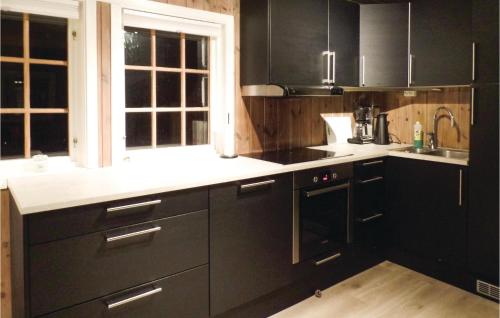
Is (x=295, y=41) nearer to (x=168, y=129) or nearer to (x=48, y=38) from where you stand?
(x=168, y=129)

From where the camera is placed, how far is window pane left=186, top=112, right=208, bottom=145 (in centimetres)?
284

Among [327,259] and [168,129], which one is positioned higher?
[168,129]

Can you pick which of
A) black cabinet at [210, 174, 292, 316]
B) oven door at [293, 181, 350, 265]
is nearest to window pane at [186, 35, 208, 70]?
black cabinet at [210, 174, 292, 316]

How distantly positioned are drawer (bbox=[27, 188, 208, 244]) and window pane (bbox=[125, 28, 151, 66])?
1.03 meters

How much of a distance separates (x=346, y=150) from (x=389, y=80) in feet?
2.20

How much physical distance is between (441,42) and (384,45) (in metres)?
0.42

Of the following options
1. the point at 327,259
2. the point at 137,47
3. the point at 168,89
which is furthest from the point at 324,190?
the point at 137,47

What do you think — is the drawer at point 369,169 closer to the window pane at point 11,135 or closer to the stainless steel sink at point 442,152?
the stainless steel sink at point 442,152

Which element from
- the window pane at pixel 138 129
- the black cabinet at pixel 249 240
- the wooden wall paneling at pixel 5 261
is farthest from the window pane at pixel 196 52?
the wooden wall paneling at pixel 5 261

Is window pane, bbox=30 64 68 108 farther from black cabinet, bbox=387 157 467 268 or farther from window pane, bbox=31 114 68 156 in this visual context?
black cabinet, bbox=387 157 467 268

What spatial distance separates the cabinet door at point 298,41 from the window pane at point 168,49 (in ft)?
2.06

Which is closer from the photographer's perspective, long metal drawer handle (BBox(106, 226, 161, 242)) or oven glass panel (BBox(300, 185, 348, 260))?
long metal drawer handle (BBox(106, 226, 161, 242))

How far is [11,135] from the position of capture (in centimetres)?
218

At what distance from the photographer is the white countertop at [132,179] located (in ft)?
5.41
